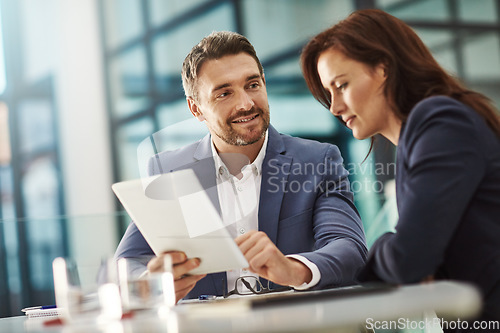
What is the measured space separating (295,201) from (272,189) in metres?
0.09

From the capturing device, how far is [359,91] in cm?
146

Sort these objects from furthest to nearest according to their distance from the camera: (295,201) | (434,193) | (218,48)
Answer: (218,48) → (295,201) → (434,193)

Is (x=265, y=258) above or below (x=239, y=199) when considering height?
below

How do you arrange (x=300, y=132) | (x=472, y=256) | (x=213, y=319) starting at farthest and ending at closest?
(x=300, y=132), (x=472, y=256), (x=213, y=319)

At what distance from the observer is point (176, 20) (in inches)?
247

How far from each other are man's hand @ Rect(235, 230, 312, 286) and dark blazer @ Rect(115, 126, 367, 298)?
303 mm

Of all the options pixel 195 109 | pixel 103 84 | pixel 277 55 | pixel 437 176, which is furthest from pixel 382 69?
pixel 103 84

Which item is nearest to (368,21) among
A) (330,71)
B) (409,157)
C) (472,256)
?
(330,71)

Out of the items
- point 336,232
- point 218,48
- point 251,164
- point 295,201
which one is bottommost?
point 336,232

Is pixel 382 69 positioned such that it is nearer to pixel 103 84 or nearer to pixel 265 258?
pixel 265 258

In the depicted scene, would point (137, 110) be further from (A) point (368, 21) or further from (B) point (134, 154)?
(A) point (368, 21)

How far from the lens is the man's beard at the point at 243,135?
2127mm

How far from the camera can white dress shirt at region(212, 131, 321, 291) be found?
6.24ft

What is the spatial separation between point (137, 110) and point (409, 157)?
5.35m
